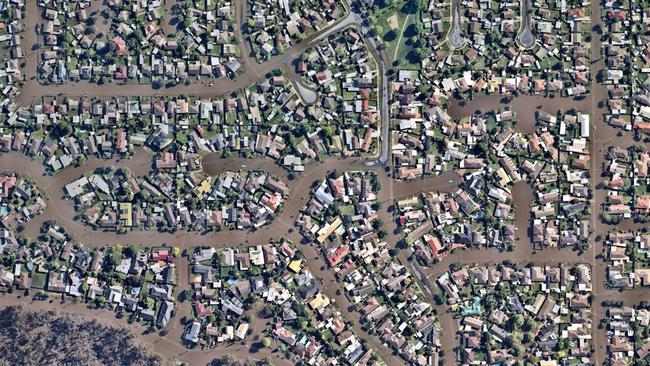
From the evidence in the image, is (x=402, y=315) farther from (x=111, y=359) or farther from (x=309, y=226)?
(x=111, y=359)

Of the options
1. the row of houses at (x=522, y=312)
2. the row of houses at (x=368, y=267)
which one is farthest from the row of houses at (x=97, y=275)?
the row of houses at (x=522, y=312)

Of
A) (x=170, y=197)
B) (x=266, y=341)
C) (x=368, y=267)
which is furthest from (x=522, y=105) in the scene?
(x=170, y=197)

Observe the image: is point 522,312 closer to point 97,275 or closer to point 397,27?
point 397,27

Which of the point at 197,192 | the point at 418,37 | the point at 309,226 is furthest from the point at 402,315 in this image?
the point at 418,37

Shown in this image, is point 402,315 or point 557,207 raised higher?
point 557,207

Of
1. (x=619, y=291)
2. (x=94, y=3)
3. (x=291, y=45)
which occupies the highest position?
(x=94, y=3)

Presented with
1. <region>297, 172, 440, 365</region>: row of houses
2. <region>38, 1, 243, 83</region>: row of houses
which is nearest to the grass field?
<region>297, 172, 440, 365</region>: row of houses

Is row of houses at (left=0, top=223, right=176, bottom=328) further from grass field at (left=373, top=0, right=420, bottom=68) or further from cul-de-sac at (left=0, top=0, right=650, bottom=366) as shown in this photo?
grass field at (left=373, top=0, right=420, bottom=68)

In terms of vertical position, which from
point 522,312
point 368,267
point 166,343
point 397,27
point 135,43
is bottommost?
point 166,343
